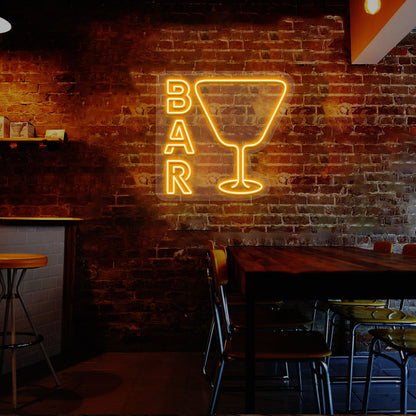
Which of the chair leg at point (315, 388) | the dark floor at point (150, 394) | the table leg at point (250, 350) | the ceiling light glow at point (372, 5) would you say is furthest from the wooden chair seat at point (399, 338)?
the ceiling light glow at point (372, 5)

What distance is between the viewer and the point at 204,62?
3.79 m

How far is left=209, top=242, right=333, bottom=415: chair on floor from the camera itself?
1.79 meters

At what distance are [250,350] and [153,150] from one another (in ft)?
8.08

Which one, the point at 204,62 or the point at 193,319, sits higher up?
the point at 204,62

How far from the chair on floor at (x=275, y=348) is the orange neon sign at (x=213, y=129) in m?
1.82

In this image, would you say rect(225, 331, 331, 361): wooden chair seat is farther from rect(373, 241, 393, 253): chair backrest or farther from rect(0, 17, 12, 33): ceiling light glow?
rect(0, 17, 12, 33): ceiling light glow

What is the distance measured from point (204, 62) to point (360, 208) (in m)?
2.10

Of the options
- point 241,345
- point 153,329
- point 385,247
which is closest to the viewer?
point 241,345

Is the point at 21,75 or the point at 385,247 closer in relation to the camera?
the point at 385,247

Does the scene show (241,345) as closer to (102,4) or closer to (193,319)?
(193,319)

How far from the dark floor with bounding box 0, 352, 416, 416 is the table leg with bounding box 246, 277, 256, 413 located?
0.57 m

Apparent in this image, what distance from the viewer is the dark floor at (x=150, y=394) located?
2.38m

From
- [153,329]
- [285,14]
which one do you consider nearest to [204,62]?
[285,14]

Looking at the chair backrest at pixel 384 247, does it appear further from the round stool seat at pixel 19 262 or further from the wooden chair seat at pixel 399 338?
the round stool seat at pixel 19 262
